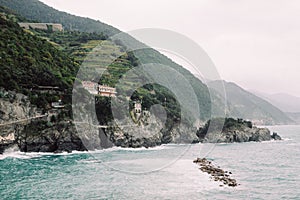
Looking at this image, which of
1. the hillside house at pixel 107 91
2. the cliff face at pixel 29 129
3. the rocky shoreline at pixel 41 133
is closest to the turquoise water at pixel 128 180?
the cliff face at pixel 29 129

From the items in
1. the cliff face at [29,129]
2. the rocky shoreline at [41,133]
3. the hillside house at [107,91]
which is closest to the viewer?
the cliff face at [29,129]

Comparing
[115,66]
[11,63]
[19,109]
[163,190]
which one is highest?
[115,66]

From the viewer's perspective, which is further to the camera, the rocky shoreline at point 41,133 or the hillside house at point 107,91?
the hillside house at point 107,91

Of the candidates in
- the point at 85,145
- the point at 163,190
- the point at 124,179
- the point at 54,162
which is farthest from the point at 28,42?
the point at 163,190

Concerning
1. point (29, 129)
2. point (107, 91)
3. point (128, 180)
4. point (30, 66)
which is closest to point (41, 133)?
point (29, 129)

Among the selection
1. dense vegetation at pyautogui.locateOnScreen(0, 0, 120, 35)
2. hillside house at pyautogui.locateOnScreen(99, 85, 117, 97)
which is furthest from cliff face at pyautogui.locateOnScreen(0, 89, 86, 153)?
dense vegetation at pyautogui.locateOnScreen(0, 0, 120, 35)

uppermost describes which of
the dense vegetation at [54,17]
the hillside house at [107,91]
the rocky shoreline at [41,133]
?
the dense vegetation at [54,17]

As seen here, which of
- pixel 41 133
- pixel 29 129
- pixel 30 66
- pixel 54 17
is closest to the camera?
pixel 29 129

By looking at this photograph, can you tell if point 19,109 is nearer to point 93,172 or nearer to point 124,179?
point 93,172

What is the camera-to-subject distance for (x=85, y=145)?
4784 centimetres

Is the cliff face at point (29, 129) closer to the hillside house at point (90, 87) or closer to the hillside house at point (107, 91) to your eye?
the hillside house at point (90, 87)

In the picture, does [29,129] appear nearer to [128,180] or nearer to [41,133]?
[41,133]

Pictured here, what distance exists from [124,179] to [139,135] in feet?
94.9

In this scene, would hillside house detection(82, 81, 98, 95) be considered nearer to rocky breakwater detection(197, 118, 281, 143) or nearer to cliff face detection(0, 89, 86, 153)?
cliff face detection(0, 89, 86, 153)
